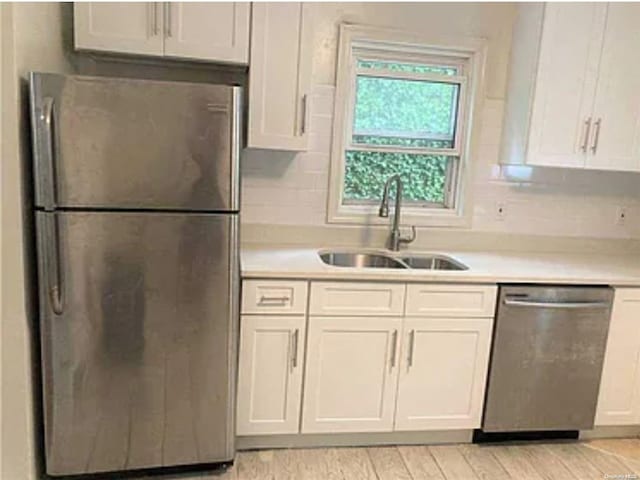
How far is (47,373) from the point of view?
197cm

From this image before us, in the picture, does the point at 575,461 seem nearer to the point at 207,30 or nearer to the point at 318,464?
the point at 318,464

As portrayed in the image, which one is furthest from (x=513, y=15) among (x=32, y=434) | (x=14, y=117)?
(x=32, y=434)

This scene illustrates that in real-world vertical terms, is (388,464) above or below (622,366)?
below

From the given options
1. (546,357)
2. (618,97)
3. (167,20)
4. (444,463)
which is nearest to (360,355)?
(444,463)

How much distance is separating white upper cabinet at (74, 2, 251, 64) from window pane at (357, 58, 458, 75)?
78 cm

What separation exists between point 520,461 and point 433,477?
18.7 inches

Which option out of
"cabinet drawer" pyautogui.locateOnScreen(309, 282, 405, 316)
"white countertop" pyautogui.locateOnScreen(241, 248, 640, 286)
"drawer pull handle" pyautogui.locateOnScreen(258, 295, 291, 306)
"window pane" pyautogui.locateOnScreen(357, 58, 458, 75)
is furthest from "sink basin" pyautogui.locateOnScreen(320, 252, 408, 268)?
"window pane" pyautogui.locateOnScreen(357, 58, 458, 75)

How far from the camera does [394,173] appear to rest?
9.78ft

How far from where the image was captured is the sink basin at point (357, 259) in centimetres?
277

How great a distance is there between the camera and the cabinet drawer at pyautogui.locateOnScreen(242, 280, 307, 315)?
2232mm

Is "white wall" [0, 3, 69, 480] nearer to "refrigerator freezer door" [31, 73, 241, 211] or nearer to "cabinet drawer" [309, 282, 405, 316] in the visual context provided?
"refrigerator freezer door" [31, 73, 241, 211]

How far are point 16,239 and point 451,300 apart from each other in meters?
1.77

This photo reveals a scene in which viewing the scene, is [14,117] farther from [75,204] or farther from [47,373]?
[47,373]

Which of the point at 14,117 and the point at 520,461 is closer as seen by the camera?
the point at 14,117
